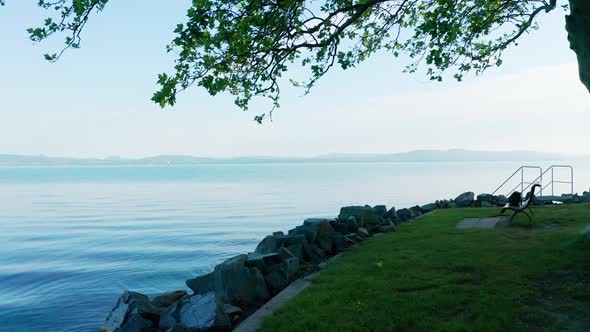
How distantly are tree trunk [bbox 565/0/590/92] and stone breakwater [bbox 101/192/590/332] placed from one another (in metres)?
6.66

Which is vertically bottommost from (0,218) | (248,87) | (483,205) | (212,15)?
(0,218)

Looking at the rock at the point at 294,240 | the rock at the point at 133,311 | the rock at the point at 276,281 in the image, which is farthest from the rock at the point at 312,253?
the rock at the point at 133,311

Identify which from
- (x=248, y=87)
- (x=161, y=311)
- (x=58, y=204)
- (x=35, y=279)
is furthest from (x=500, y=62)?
(x=58, y=204)

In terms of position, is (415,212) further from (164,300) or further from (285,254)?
(164,300)

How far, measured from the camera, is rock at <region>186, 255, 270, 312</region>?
8500 mm

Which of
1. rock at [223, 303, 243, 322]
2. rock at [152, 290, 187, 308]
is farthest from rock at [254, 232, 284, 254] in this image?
rock at [223, 303, 243, 322]

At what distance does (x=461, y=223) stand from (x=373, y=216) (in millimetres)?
2978

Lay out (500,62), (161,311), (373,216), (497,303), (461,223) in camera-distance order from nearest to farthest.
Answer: (497,303) < (161,311) < (500,62) < (461,223) < (373,216)

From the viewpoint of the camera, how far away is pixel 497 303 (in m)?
6.74

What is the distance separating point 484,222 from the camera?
14.9 meters

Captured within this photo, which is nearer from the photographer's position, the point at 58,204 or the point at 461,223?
the point at 461,223

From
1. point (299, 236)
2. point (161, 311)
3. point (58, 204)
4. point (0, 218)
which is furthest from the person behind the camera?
point (58, 204)

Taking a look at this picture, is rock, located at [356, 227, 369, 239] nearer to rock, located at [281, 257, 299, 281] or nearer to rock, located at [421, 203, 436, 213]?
rock, located at [281, 257, 299, 281]

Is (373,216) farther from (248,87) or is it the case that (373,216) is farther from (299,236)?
(248,87)
